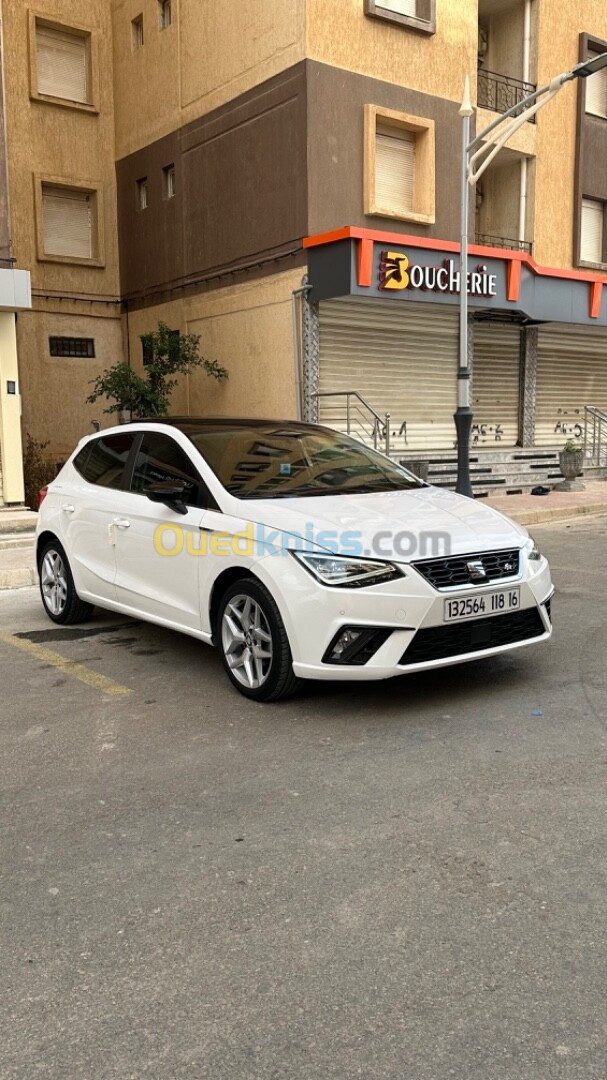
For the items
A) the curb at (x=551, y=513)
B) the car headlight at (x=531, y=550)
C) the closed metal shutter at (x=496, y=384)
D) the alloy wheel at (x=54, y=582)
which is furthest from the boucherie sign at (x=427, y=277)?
the car headlight at (x=531, y=550)

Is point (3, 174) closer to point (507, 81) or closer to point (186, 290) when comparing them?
point (186, 290)

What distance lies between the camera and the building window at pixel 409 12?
57.4 ft

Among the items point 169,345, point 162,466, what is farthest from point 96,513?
point 169,345

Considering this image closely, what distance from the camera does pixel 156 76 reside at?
21.3 metres

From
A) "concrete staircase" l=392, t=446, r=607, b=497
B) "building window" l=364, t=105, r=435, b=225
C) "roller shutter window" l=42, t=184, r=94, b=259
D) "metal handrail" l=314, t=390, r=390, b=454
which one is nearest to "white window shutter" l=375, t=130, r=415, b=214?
"building window" l=364, t=105, r=435, b=225

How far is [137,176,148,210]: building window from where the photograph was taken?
22.4 m

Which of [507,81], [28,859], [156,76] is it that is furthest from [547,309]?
[28,859]

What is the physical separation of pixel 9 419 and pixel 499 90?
14.1 meters

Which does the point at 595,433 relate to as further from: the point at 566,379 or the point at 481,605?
the point at 481,605

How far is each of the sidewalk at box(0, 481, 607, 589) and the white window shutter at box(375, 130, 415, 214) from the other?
616 cm

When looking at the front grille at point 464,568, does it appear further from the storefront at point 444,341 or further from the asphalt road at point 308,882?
the storefront at point 444,341

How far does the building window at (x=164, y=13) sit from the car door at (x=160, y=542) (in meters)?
18.2

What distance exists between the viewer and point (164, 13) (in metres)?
21.0

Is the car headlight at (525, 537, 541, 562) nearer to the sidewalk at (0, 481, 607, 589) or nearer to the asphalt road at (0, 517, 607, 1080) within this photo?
the asphalt road at (0, 517, 607, 1080)
